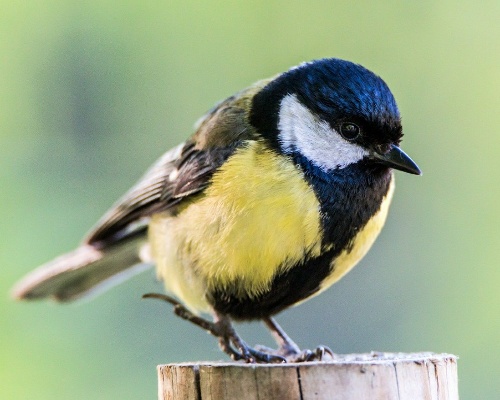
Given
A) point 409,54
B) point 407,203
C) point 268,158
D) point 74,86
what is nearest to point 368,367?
point 268,158

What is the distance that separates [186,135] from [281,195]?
301 cm

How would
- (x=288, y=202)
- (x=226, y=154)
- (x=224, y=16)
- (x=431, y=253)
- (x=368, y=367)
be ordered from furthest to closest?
(x=224, y=16) < (x=431, y=253) < (x=226, y=154) < (x=288, y=202) < (x=368, y=367)

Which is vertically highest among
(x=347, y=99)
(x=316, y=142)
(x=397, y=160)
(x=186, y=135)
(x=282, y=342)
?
(x=186, y=135)

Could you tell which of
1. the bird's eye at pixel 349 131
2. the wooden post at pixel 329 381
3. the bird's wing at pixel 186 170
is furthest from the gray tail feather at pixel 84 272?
the wooden post at pixel 329 381

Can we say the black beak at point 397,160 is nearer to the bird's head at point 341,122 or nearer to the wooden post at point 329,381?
the bird's head at point 341,122

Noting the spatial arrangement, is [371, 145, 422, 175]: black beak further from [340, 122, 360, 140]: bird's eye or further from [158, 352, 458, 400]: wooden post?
[158, 352, 458, 400]: wooden post

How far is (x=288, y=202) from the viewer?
8.29ft

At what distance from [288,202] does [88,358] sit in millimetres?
2464

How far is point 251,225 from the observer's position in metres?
2.54

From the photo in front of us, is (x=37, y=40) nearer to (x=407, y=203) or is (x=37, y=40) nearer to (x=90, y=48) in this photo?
(x=90, y=48)

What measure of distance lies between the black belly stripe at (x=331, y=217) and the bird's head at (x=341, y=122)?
36 millimetres

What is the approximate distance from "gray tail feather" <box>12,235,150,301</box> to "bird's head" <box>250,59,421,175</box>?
105 cm

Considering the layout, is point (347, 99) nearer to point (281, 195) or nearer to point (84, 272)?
point (281, 195)

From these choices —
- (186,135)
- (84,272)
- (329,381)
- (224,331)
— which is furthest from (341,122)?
(186,135)
